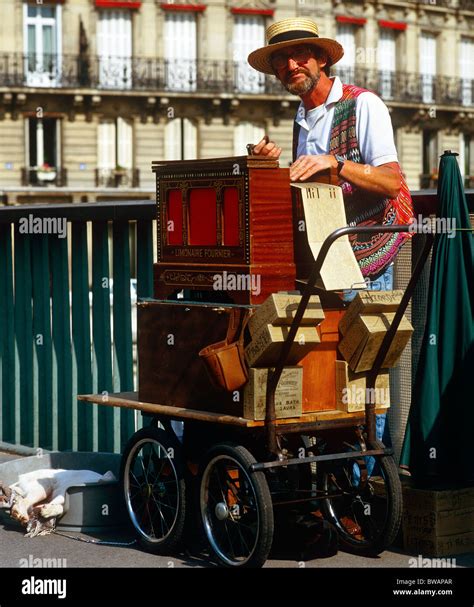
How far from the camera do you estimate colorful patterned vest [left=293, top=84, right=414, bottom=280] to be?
660cm

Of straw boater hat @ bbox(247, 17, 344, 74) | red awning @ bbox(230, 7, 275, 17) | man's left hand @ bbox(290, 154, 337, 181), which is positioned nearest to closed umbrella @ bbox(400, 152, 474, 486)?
man's left hand @ bbox(290, 154, 337, 181)

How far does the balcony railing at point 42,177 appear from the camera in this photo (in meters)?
44.9

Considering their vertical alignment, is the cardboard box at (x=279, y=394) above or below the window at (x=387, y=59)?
below

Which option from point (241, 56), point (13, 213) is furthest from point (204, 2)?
point (13, 213)

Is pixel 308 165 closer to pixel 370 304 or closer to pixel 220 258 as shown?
pixel 220 258

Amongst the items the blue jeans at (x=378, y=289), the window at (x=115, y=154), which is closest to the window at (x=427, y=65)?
the window at (x=115, y=154)

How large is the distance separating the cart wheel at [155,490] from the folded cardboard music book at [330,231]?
1.06 meters

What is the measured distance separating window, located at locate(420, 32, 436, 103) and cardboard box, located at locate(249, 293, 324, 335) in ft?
154

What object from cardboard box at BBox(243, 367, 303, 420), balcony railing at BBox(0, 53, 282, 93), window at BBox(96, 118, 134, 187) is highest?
balcony railing at BBox(0, 53, 282, 93)

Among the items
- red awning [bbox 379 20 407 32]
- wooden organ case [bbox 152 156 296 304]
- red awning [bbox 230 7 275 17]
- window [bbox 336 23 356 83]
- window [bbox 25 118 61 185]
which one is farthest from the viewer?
red awning [bbox 379 20 407 32]

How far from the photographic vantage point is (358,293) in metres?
6.23

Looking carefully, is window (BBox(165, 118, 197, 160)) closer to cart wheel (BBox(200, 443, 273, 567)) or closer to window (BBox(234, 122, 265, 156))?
window (BBox(234, 122, 265, 156))

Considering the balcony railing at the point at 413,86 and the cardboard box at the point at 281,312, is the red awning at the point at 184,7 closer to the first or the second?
the balcony railing at the point at 413,86
